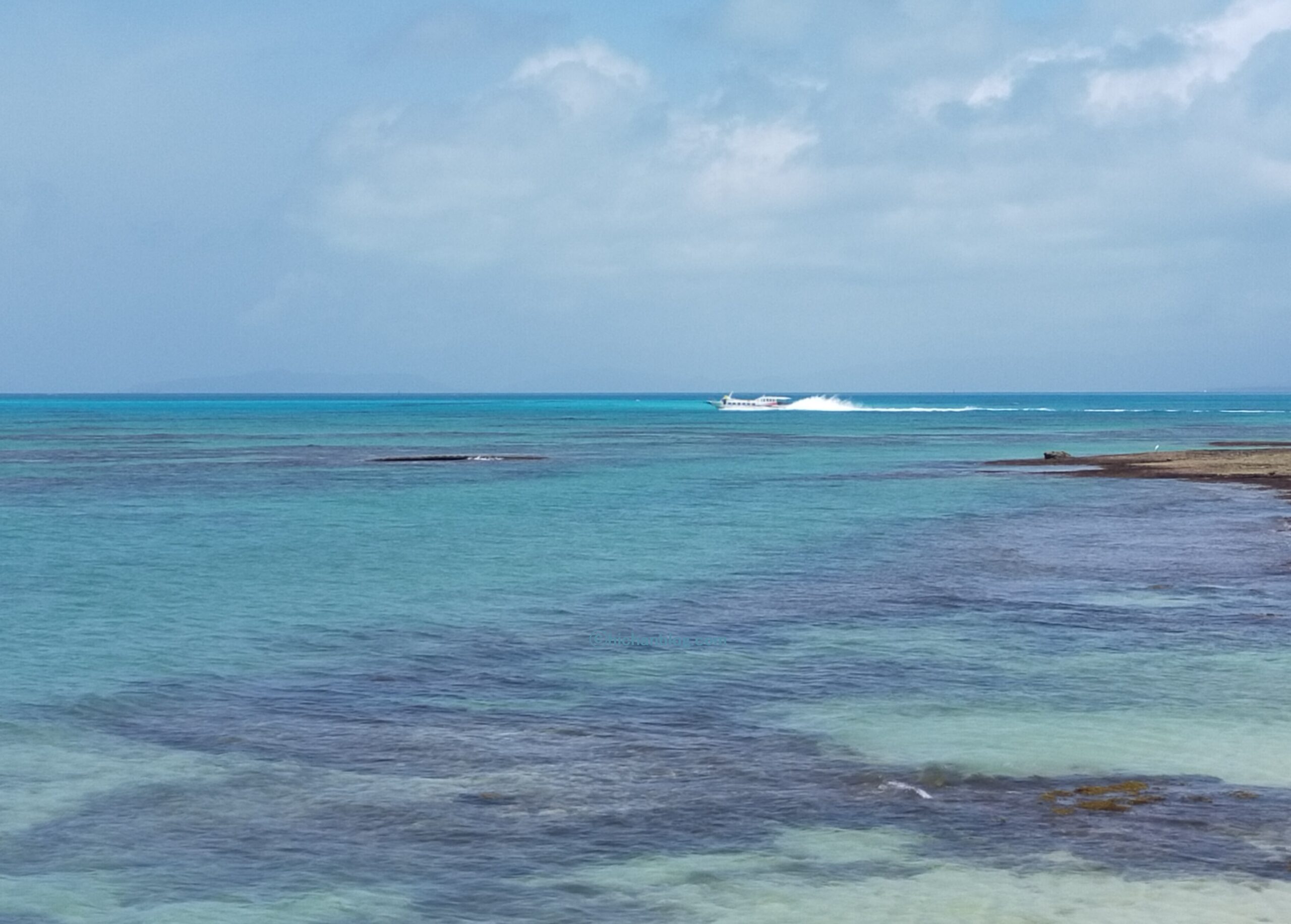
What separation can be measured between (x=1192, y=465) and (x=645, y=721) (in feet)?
167

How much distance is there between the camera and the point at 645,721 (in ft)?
49.7

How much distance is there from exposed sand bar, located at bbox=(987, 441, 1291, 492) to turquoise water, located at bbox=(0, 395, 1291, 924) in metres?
16.9

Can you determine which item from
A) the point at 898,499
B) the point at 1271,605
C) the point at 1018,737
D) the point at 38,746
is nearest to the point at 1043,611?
the point at 1271,605

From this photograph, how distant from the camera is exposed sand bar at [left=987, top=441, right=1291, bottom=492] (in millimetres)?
52969

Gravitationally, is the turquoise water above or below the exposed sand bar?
below

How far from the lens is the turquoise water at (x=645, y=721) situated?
10375mm

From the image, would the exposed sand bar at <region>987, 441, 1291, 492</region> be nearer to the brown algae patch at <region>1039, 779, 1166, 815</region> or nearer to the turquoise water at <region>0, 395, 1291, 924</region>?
the turquoise water at <region>0, 395, 1291, 924</region>

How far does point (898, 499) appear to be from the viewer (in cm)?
4600

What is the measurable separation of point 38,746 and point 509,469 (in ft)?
159

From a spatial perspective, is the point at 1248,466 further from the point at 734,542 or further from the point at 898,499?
the point at 734,542

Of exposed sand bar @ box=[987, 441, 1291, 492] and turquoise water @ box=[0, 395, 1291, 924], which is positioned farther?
exposed sand bar @ box=[987, 441, 1291, 492]

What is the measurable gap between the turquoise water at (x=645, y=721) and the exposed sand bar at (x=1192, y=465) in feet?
55.5

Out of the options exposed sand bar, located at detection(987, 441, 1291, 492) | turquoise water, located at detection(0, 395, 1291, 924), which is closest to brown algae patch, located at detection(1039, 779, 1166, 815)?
turquoise water, located at detection(0, 395, 1291, 924)

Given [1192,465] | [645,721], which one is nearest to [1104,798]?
[645,721]
